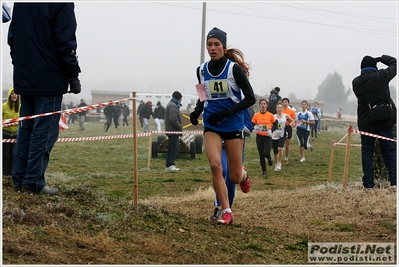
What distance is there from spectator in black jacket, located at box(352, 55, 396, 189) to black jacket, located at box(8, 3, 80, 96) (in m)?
5.14

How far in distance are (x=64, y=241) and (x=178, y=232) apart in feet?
4.30

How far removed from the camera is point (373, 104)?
385 inches

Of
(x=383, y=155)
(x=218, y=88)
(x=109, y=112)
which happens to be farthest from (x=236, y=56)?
(x=109, y=112)

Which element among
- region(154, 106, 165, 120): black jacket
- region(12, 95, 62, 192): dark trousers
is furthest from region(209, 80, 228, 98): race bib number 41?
region(154, 106, 165, 120): black jacket

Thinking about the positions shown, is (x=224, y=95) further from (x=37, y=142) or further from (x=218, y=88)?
(x=37, y=142)

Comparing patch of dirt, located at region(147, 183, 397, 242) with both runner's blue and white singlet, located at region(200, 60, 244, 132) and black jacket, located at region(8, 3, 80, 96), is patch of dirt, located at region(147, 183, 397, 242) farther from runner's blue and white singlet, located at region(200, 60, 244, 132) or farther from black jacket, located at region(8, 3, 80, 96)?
black jacket, located at region(8, 3, 80, 96)

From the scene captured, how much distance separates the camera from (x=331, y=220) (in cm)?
779

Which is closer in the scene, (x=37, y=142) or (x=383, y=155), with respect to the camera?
(x=37, y=142)

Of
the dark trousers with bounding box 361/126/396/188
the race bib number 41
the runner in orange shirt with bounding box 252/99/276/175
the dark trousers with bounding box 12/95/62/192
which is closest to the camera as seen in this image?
the dark trousers with bounding box 12/95/62/192

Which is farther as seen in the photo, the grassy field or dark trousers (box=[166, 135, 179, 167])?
dark trousers (box=[166, 135, 179, 167])

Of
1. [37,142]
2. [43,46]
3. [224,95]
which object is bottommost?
[37,142]

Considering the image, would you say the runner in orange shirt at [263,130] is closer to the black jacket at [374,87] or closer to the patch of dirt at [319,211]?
the patch of dirt at [319,211]

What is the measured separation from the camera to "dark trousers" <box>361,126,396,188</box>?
9852 millimetres

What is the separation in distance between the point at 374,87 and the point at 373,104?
0.27 m
